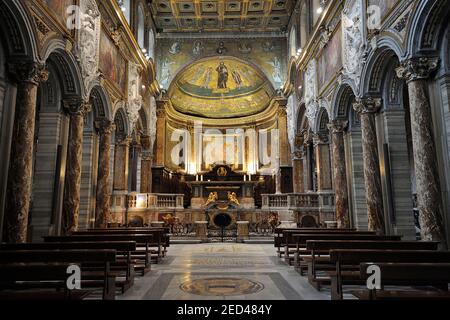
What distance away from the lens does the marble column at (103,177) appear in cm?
1489

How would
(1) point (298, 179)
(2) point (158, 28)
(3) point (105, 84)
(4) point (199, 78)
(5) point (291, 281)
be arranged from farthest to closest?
(4) point (199, 78)
(2) point (158, 28)
(1) point (298, 179)
(3) point (105, 84)
(5) point (291, 281)

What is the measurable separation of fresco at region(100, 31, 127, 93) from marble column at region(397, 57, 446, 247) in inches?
471

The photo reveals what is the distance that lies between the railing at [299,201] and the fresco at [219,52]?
10873 millimetres

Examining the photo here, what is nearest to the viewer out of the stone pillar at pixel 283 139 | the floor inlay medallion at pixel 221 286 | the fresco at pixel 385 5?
the floor inlay medallion at pixel 221 286

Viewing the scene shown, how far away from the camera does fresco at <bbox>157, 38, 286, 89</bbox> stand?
88.3 ft

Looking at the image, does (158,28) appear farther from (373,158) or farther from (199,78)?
(373,158)

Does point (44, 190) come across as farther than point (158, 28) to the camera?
No

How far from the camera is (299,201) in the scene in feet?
62.5

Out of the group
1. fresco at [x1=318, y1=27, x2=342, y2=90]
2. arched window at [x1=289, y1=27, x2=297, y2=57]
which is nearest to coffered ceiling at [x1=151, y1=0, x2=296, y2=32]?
arched window at [x1=289, y1=27, x2=297, y2=57]

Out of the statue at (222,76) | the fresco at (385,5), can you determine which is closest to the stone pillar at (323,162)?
the fresco at (385,5)

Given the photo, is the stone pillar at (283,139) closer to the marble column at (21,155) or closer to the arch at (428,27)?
the arch at (428,27)

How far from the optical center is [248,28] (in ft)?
88.8
